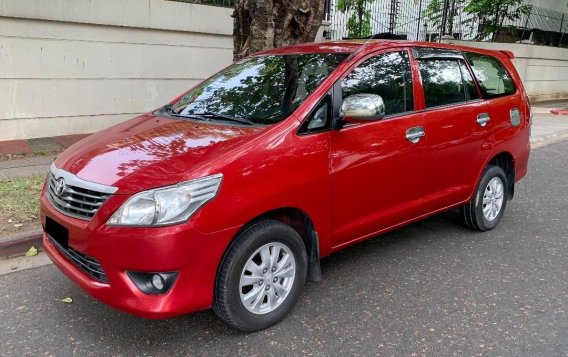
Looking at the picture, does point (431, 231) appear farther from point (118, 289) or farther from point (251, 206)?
point (118, 289)

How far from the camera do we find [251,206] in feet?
9.82

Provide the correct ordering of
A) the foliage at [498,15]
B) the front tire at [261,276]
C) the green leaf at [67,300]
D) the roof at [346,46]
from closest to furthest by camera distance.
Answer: the front tire at [261,276] < the green leaf at [67,300] < the roof at [346,46] < the foliage at [498,15]

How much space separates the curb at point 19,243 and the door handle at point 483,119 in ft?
13.1

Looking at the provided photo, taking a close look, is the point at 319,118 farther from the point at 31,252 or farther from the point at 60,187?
the point at 31,252

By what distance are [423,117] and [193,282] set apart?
2.33 metres

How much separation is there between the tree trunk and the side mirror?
2.90 m

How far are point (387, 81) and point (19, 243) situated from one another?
3.28m

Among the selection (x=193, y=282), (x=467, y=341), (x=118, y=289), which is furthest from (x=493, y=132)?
(x=118, y=289)

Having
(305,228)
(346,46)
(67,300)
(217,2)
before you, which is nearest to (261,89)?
(346,46)

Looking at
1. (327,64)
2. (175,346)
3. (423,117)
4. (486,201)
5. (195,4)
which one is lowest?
(175,346)

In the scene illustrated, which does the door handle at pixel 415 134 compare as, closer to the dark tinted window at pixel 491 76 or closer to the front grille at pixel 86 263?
the dark tinted window at pixel 491 76

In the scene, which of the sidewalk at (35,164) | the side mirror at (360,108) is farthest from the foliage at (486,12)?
the side mirror at (360,108)

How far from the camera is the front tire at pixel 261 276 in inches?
118

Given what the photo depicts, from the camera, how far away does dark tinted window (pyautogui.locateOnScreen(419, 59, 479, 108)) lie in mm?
4320
